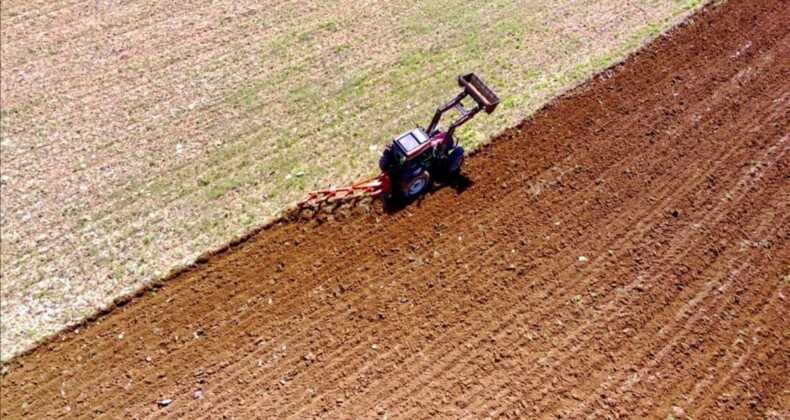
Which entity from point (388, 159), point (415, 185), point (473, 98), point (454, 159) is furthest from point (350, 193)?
point (473, 98)

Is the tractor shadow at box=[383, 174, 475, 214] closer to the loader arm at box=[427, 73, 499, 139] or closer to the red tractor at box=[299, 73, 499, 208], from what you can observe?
the red tractor at box=[299, 73, 499, 208]

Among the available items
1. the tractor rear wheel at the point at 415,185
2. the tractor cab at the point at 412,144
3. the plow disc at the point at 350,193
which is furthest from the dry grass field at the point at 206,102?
the tractor cab at the point at 412,144

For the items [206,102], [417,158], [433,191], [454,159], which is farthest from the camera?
[206,102]

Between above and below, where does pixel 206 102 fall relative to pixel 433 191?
above

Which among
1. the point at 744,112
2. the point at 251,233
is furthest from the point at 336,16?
the point at 744,112

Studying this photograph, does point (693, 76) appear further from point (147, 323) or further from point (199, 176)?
point (147, 323)

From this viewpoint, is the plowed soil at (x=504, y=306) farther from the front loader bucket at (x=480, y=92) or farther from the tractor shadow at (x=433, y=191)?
the front loader bucket at (x=480, y=92)

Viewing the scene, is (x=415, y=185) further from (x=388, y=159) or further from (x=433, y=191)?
(x=388, y=159)

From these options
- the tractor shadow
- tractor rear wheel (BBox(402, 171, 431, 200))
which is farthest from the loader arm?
the tractor shadow

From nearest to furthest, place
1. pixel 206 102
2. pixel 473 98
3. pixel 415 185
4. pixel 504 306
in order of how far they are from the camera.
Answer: pixel 504 306 → pixel 473 98 → pixel 415 185 → pixel 206 102
